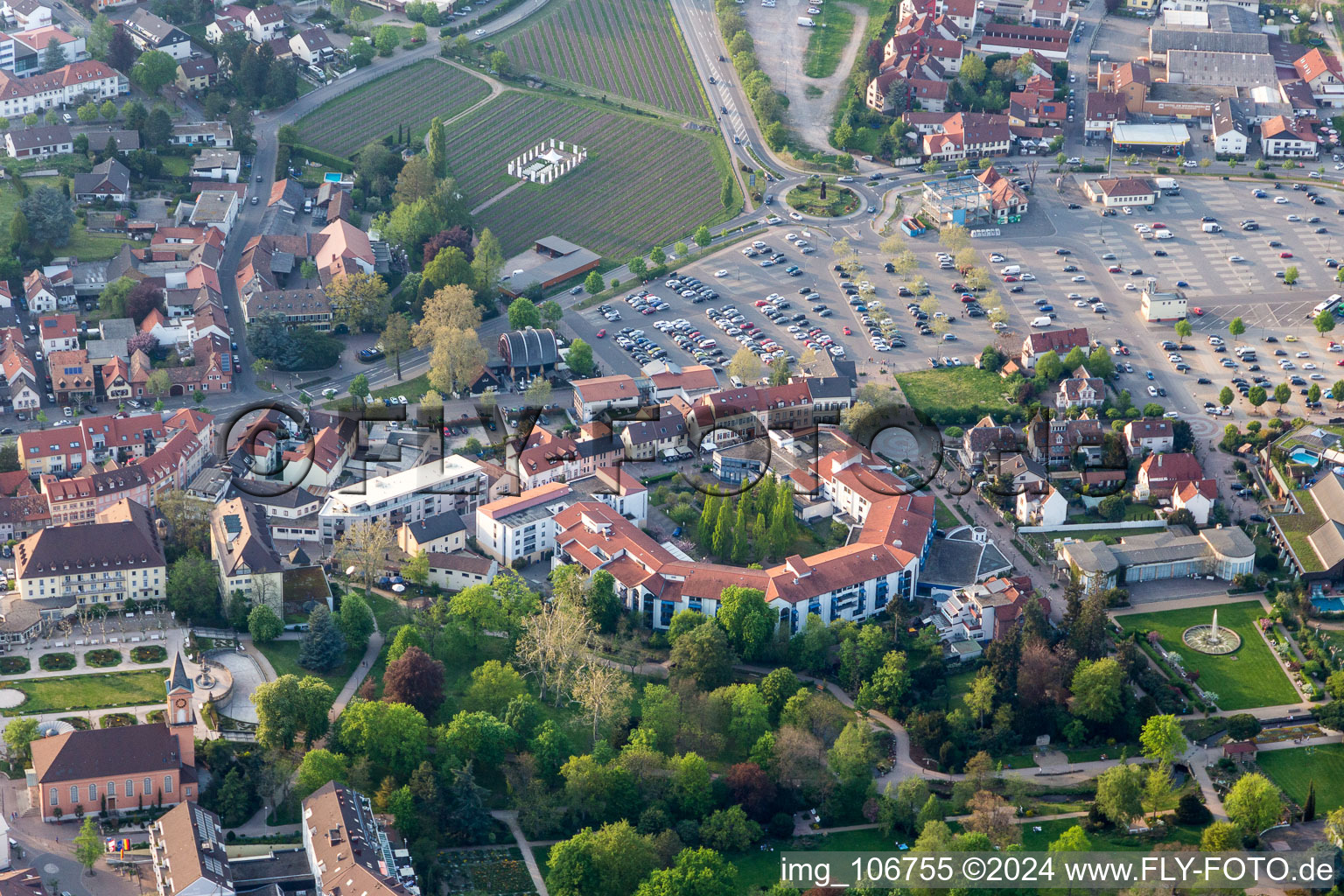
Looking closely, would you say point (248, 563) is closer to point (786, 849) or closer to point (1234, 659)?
point (786, 849)

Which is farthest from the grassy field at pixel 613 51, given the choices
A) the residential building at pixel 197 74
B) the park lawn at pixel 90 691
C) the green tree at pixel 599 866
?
the green tree at pixel 599 866

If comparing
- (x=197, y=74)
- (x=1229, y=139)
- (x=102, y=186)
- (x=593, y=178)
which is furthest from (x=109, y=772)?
(x=1229, y=139)

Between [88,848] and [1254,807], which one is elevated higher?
[88,848]

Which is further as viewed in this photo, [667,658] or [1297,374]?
[1297,374]

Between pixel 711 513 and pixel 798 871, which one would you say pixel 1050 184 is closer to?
pixel 711 513

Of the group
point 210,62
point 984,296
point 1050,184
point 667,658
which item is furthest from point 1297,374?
point 210,62

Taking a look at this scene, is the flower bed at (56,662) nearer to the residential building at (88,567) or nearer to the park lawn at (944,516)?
the residential building at (88,567)
